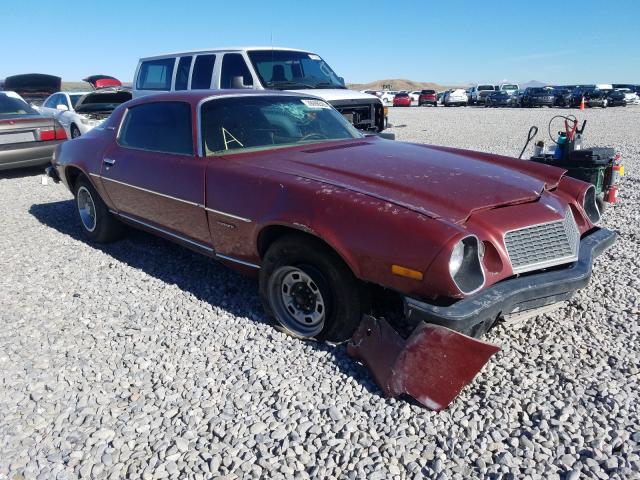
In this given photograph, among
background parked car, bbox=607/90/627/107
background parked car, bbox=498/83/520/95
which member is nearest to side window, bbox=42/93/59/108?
background parked car, bbox=607/90/627/107

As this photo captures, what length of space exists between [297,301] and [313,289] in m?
0.19

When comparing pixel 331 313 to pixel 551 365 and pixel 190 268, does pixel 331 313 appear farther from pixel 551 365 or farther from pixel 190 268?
pixel 190 268

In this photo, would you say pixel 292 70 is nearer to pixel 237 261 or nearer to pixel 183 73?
pixel 183 73

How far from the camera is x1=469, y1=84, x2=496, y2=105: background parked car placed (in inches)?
1454

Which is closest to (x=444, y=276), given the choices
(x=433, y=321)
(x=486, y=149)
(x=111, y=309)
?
(x=433, y=321)

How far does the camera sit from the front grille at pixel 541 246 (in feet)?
8.98

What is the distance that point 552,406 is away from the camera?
2539 millimetres

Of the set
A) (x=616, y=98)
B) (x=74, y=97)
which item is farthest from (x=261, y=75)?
(x=616, y=98)

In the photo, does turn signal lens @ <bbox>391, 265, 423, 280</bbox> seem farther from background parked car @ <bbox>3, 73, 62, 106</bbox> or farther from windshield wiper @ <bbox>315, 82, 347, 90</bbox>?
background parked car @ <bbox>3, 73, 62, 106</bbox>

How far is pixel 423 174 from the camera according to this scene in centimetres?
319

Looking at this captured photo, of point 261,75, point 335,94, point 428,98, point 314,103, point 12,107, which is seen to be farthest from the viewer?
point 428,98

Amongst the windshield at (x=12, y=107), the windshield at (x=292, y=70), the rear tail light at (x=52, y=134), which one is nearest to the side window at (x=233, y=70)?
the windshield at (x=292, y=70)

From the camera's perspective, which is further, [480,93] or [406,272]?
[480,93]

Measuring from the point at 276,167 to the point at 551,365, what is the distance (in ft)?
6.56
